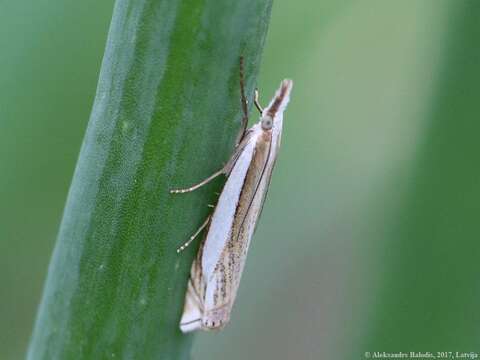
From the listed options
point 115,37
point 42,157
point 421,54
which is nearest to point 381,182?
point 421,54

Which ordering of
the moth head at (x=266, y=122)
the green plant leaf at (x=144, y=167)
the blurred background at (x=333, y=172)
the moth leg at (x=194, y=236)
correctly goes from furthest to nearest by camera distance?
the moth head at (x=266, y=122), the blurred background at (x=333, y=172), the moth leg at (x=194, y=236), the green plant leaf at (x=144, y=167)

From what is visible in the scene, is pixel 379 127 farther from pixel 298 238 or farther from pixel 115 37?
pixel 115 37

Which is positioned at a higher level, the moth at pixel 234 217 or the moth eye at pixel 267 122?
the moth eye at pixel 267 122

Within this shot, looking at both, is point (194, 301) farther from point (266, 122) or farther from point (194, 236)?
point (266, 122)

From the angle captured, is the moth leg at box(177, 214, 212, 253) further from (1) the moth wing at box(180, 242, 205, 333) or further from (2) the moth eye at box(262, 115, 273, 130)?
(2) the moth eye at box(262, 115, 273, 130)

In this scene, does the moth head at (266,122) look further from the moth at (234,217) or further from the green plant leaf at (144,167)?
the green plant leaf at (144,167)

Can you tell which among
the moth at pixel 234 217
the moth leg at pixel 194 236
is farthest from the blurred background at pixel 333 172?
the moth leg at pixel 194 236

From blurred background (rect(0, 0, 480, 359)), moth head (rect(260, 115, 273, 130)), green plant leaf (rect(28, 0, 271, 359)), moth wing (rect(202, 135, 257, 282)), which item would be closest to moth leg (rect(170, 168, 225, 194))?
green plant leaf (rect(28, 0, 271, 359))
